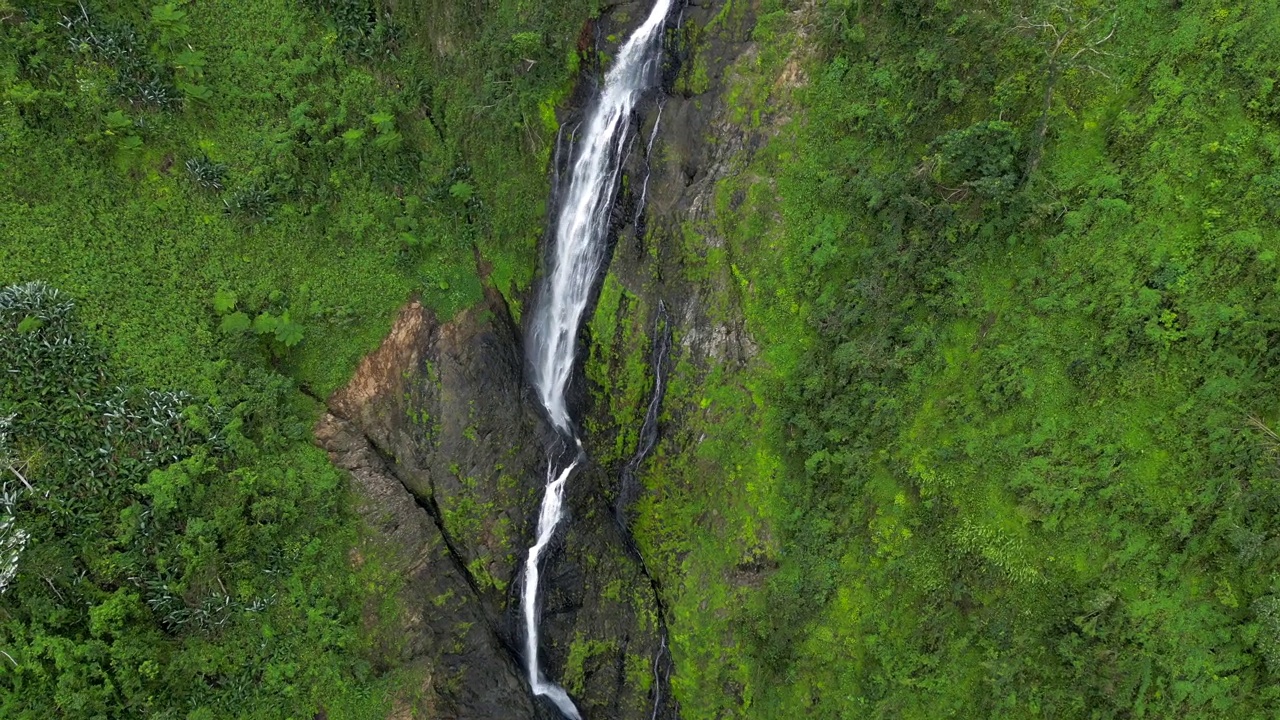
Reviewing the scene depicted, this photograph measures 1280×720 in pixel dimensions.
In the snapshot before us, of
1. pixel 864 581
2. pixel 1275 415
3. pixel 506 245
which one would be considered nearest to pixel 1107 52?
pixel 1275 415

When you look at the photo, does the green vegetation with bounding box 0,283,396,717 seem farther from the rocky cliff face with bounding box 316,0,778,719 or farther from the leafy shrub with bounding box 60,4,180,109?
the leafy shrub with bounding box 60,4,180,109

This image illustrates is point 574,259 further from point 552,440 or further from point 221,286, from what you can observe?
point 221,286

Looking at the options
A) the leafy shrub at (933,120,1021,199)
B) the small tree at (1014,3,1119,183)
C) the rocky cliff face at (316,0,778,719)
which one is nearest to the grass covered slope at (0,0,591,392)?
the rocky cliff face at (316,0,778,719)

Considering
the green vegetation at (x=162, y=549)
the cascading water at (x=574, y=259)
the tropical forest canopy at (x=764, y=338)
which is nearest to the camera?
the tropical forest canopy at (x=764, y=338)

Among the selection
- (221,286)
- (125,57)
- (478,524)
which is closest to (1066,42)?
(478,524)

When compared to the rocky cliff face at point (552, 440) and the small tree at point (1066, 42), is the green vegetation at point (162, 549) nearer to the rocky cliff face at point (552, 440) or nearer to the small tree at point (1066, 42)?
the rocky cliff face at point (552, 440)

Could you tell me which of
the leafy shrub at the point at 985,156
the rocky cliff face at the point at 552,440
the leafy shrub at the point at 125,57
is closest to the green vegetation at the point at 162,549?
the rocky cliff face at the point at 552,440
